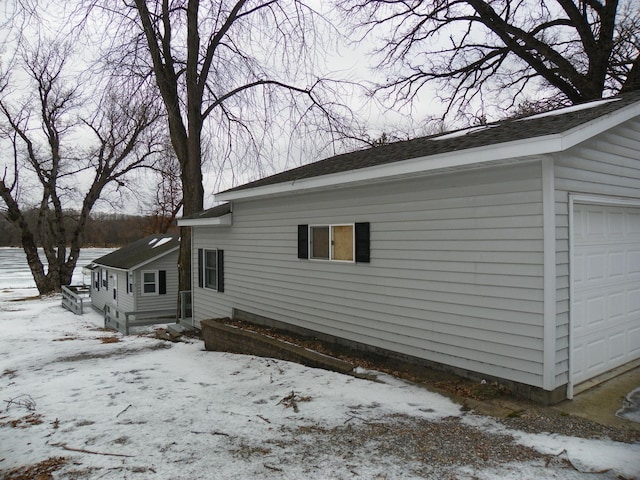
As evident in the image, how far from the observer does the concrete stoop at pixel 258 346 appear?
6.30 m

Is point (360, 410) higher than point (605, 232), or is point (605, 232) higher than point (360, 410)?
point (605, 232)

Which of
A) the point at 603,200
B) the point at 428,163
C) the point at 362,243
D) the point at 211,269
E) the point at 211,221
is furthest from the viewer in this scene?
the point at 211,269

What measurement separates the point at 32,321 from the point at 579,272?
60.2 feet

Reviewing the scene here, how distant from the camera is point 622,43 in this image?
573 inches

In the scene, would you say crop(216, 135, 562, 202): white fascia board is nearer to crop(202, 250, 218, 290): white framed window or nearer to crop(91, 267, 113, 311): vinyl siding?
crop(202, 250, 218, 290): white framed window

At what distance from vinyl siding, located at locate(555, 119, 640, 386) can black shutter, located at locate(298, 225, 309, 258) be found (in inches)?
162

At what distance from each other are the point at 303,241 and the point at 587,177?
4.37 metres

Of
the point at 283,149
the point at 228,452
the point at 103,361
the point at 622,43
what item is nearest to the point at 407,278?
the point at 228,452

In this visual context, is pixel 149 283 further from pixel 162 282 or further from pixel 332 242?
pixel 332 242

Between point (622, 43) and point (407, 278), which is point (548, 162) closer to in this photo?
point (407, 278)

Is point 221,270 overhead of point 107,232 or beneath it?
beneath

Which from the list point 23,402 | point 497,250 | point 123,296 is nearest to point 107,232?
point 123,296

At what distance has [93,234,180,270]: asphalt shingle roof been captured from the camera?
746 inches

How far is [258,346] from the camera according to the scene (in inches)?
311
